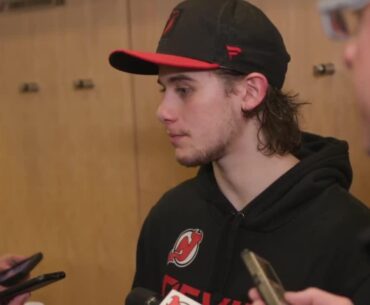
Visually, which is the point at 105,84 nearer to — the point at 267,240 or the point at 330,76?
the point at 330,76

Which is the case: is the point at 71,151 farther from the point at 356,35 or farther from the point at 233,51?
the point at 356,35

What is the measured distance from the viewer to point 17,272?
1.35 meters

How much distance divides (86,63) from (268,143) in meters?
0.75

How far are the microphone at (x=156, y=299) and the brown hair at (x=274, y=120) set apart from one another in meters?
0.34

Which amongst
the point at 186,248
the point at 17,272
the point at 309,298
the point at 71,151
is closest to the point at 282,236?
the point at 186,248

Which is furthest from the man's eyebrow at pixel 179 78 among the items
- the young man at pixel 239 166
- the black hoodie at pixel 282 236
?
the black hoodie at pixel 282 236

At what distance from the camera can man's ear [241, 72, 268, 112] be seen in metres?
1.18

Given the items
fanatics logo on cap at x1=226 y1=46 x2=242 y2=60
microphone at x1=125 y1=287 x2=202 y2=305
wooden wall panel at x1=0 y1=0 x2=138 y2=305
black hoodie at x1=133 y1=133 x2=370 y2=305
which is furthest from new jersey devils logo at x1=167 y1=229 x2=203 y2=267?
wooden wall panel at x1=0 y1=0 x2=138 y2=305

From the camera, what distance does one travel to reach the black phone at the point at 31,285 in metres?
1.23

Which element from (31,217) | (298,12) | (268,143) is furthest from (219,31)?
(31,217)

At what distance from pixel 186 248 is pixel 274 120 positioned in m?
0.31

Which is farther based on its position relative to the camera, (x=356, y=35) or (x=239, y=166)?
(x=239, y=166)

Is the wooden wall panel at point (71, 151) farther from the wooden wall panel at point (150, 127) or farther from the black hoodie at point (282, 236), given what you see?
the black hoodie at point (282, 236)

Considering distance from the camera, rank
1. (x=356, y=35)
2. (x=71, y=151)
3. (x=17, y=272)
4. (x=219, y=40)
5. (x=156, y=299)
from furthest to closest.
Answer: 1. (x=71, y=151)
2. (x=17, y=272)
3. (x=219, y=40)
4. (x=156, y=299)
5. (x=356, y=35)
